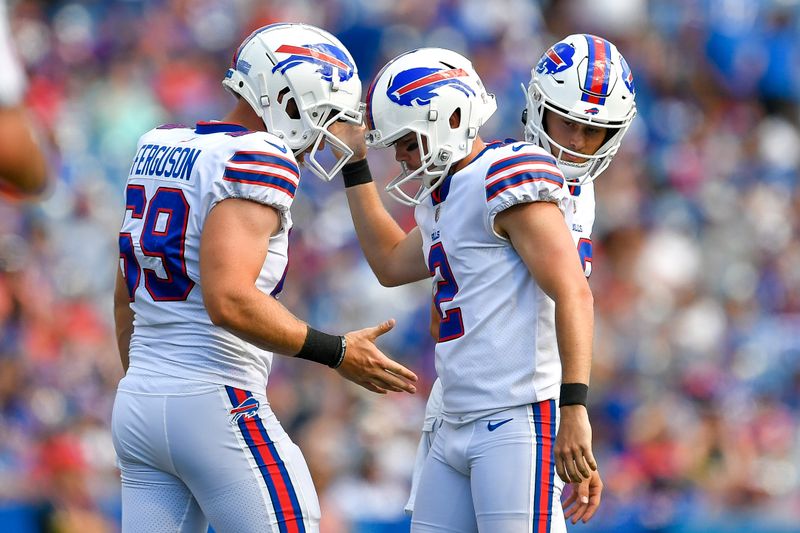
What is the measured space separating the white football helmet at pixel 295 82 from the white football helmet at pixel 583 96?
2.17ft

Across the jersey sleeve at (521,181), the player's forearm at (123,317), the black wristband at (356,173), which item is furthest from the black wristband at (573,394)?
the player's forearm at (123,317)

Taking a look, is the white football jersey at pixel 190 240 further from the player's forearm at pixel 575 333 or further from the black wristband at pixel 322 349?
the player's forearm at pixel 575 333

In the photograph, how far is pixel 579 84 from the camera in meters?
4.29

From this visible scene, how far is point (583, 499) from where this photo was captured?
3893 millimetres

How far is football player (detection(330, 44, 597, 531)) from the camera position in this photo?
12.3ft

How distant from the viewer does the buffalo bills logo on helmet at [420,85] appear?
4086mm

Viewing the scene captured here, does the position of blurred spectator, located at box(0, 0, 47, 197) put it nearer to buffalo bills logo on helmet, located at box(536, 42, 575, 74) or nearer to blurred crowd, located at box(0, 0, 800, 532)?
buffalo bills logo on helmet, located at box(536, 42, 575, 74)

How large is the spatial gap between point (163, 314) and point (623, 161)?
811 cm

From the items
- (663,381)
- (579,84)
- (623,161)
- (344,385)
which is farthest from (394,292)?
(579,84)

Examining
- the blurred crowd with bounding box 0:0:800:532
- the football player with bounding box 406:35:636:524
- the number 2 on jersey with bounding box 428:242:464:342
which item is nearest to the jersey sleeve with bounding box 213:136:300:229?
the number 2 on jersey with bounding box 428:242:464:342

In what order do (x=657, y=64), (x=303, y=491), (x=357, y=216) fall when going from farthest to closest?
(x=657, y=64)
(x=357, y=216)
(x=303, y=491)

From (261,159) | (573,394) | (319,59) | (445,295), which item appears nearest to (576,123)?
(445,295)

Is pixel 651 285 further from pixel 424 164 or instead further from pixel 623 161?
pixel 424 164

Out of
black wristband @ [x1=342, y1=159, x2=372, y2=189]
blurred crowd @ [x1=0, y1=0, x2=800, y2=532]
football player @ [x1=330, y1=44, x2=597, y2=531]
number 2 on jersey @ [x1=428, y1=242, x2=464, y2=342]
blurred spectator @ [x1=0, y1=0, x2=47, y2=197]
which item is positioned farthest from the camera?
blurred crowd @ [x1=0, y1=0, x2=800, y2=532]
